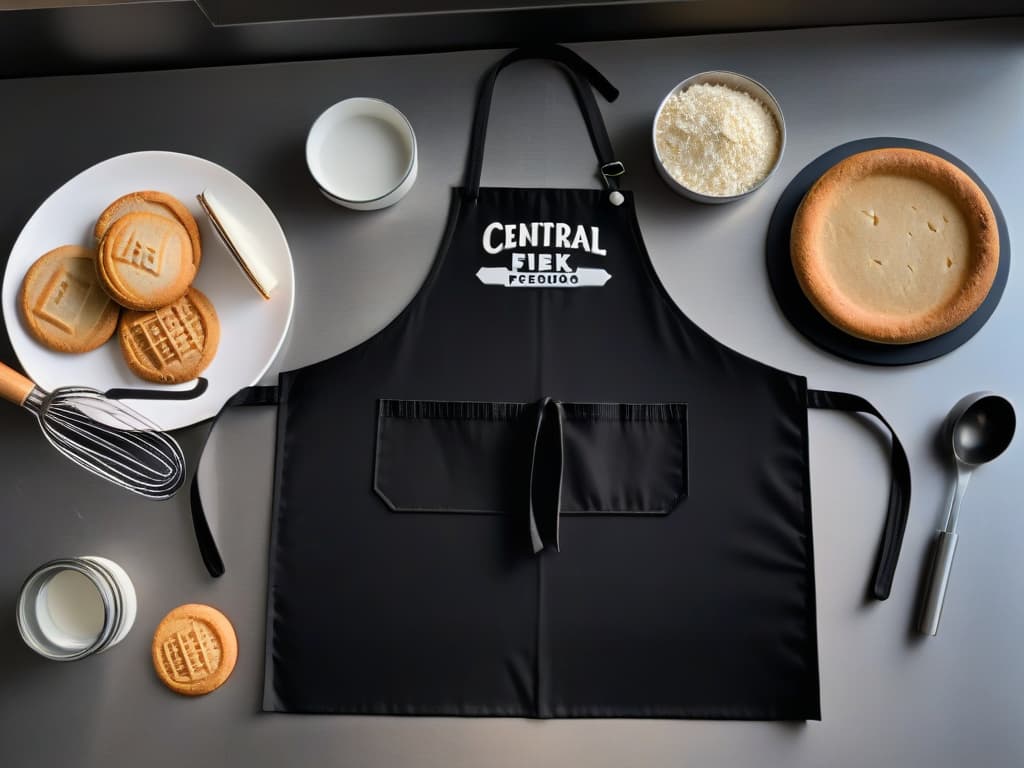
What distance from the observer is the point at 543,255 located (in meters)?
0.80

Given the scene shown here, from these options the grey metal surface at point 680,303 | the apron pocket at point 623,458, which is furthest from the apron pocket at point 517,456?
the grey metal surface at point 680,303

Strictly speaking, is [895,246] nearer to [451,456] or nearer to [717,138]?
[717,138]

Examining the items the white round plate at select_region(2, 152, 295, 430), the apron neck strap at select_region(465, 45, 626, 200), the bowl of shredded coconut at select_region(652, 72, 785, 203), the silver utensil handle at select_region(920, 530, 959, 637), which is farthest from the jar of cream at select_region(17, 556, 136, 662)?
the silver utensil handle at select_region(920, 530, 959, 637)

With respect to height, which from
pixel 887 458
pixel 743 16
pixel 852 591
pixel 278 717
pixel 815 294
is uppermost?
pixel 743 16

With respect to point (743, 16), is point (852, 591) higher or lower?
lower

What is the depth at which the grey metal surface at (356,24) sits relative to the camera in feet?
2.60

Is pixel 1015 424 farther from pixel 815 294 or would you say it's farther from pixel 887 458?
pixel 815 294

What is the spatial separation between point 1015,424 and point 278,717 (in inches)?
34.7

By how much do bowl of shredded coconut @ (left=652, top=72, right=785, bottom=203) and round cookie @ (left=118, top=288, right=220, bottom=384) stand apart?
0.55 metres

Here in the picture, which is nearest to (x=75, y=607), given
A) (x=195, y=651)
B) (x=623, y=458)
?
(x=195, y=651)

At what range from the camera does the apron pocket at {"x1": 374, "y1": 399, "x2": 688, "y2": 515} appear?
764mm

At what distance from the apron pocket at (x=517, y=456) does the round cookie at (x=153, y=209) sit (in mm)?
286

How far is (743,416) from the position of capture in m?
0.77

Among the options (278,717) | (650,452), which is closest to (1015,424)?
(650,452)
